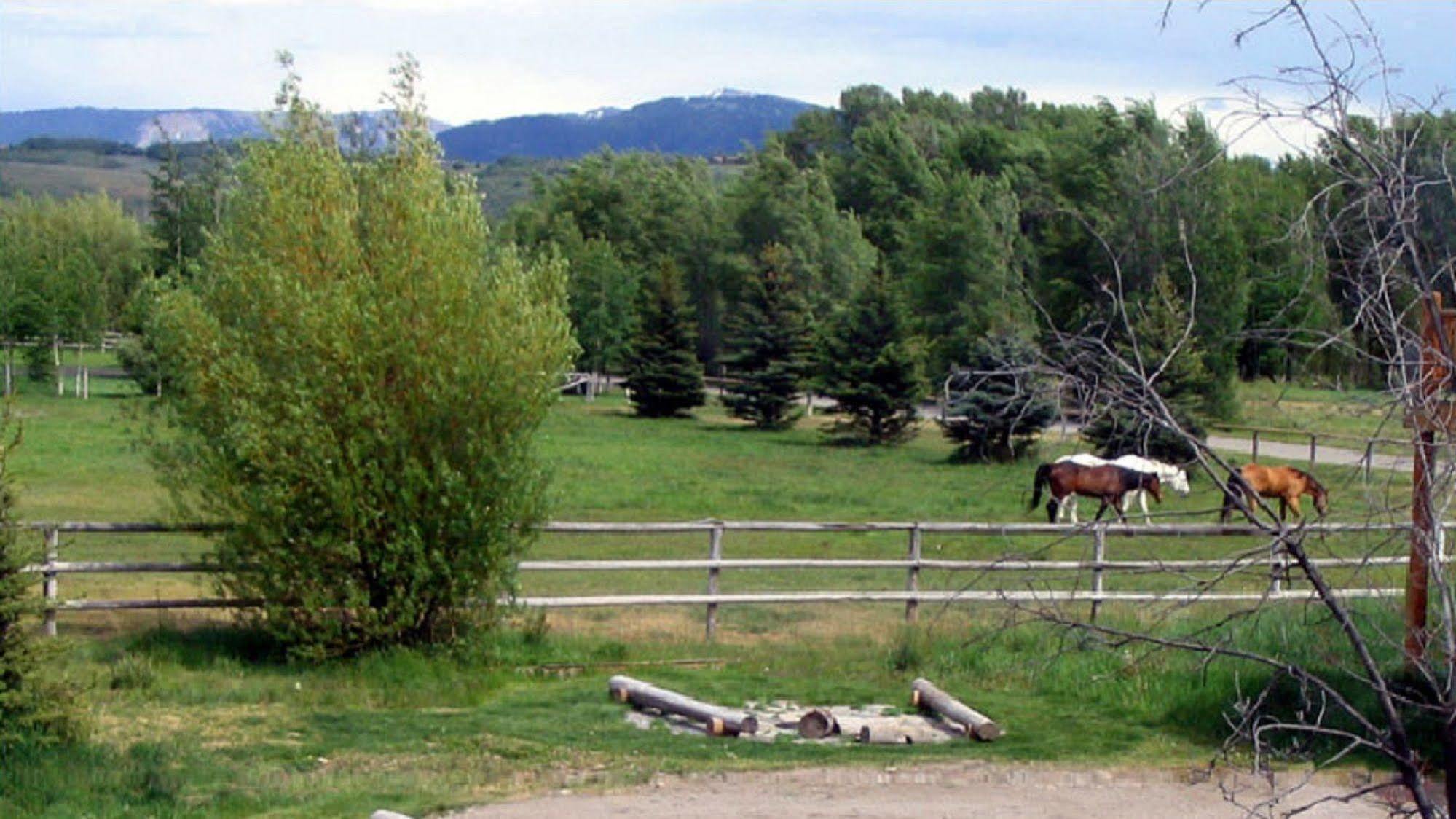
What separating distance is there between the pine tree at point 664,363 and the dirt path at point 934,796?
4750 cm

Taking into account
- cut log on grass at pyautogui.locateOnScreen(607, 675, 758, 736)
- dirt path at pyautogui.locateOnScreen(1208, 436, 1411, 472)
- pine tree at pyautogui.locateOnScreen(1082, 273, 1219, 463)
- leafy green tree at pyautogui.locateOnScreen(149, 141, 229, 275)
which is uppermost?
leafy green tree at pyautogui.locateOnScreen(149, 141, 229, 275)

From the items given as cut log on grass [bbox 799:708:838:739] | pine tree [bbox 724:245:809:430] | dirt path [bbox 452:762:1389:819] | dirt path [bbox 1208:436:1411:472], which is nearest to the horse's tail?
dirt path [bbox 1208:436:1411:472]

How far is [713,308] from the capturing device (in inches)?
3024

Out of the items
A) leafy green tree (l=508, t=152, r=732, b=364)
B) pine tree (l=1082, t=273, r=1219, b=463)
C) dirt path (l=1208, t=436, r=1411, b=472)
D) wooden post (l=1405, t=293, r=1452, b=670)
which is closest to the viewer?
wooden post (l=1405, t=293, r=1452, b=670)

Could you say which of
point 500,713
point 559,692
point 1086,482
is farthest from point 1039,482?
point 500,713

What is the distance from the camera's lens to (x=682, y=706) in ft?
35.9

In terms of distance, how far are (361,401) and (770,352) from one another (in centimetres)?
4342

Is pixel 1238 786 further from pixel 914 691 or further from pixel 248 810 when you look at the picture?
pixel 248 810

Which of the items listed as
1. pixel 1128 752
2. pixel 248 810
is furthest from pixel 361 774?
pixel 1128 752

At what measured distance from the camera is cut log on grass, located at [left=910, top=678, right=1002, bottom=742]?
34.4 ft

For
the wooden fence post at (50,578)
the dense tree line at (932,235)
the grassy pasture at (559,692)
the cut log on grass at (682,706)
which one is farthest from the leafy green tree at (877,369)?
the cut log on grass at (682,706)

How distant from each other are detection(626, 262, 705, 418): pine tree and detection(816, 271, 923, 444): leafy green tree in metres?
10.7

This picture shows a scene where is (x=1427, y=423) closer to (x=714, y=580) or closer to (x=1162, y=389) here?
(x=714, y=580)

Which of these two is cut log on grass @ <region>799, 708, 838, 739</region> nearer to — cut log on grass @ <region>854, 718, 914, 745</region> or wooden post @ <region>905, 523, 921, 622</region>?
cut log on grass @ <region>854, 718, 914, 745</region>
